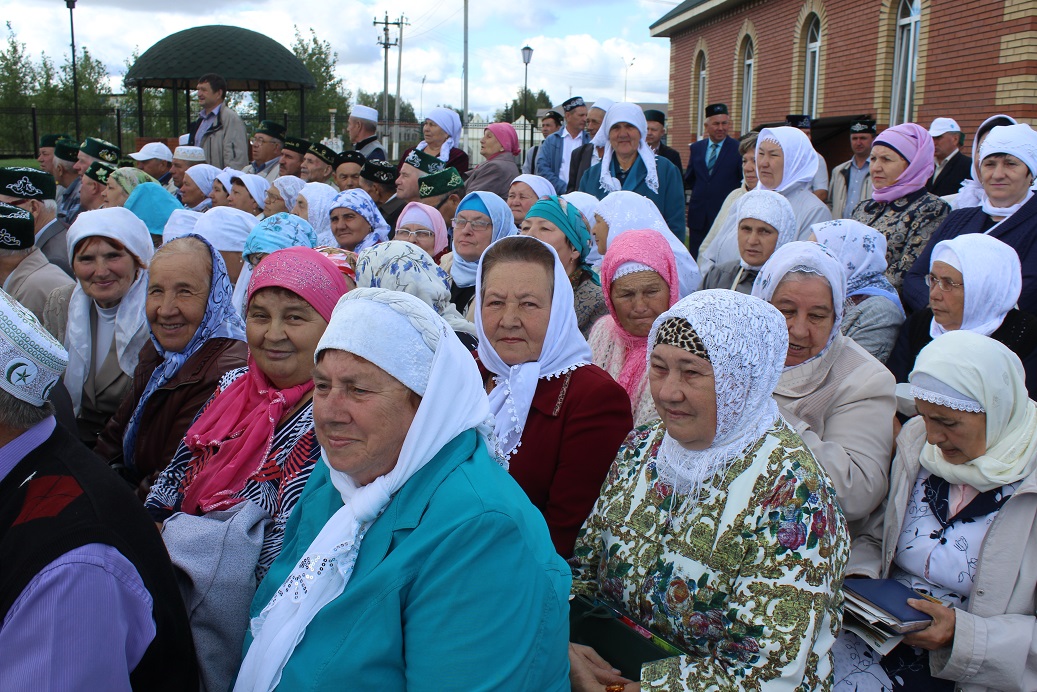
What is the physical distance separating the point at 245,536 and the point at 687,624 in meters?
1.34

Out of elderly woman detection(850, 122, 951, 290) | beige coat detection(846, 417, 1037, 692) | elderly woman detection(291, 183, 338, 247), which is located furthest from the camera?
elderly woman detection(291, 183, 338, 247)

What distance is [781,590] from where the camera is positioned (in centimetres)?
→ 215

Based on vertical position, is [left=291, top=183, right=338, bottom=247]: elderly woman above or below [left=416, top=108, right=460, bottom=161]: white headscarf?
below

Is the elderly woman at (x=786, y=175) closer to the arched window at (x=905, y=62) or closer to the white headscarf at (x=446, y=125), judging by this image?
the white headscarf at (x=446, y=125)

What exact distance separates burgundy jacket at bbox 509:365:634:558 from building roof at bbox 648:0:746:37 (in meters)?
19.9

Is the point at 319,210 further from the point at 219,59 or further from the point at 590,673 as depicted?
the point at 219,59

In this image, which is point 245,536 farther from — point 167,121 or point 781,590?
point 167,121

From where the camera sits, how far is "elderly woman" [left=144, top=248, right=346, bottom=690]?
2355mm

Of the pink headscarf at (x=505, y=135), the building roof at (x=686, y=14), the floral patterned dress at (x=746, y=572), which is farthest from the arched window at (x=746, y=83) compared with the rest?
the floral patterned dress at (x=746, y=572)

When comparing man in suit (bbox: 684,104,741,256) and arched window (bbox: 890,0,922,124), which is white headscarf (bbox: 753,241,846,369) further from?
arched window (bbox: 890,0,922,124)

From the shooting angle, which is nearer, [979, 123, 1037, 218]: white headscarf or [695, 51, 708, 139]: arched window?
[979, 123, 1037, 218]: white headscarf

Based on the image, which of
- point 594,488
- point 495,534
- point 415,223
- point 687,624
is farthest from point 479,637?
point 415,223

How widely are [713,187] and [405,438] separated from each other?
808 centimetres

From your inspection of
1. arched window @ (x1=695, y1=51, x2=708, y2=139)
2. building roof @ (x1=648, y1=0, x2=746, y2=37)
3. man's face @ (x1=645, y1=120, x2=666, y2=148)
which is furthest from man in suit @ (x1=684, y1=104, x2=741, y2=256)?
arched window @ (x1=695, y1=51, x2=708, y2=139)
